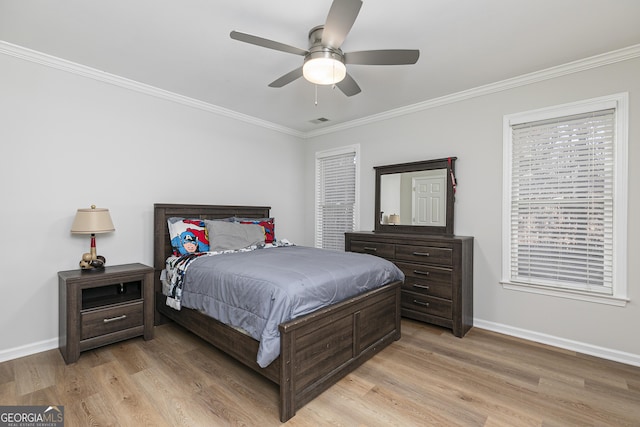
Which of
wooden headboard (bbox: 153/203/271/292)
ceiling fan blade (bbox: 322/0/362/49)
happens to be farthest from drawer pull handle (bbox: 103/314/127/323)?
ceiling fan blade (bbox: 322/0/362/49)

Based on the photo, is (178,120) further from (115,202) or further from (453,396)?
(453,396)

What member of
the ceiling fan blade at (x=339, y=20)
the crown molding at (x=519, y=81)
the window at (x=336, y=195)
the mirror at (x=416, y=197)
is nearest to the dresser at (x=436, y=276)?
the mirror at (x=416, y=197)

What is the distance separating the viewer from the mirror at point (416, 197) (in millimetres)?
3555

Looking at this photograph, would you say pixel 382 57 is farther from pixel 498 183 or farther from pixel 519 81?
pixel 498 183

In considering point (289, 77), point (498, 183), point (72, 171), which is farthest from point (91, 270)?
point (498, 183)

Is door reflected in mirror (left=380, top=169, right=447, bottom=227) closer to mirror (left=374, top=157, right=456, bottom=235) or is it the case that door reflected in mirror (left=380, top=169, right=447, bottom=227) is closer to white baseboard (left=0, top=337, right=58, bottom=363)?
mirror (left=374, top=157, right=456, bottom=235)

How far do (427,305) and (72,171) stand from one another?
3807 mm

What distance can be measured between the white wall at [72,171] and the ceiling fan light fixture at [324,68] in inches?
84.5

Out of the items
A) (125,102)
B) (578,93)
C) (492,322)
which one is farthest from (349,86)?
(492,322)

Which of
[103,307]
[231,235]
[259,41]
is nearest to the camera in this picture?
[259,41]

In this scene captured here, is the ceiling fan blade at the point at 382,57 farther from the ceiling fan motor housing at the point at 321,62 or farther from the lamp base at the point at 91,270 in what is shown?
the lamp base at the point at 91,270

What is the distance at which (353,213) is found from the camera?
4.56 metres

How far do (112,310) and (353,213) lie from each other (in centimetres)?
313

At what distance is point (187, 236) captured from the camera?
3318 millimetres
